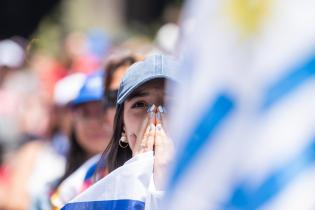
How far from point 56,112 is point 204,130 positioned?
18.2 feet

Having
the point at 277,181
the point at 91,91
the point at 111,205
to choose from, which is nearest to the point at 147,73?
the point at 111,205

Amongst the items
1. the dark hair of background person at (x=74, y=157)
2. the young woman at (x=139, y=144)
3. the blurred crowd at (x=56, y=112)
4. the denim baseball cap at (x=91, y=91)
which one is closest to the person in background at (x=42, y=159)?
the blurred crowd at (x=56, y=112)

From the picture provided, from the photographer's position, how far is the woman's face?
11.2 ft

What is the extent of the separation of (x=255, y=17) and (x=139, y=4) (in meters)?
15.0

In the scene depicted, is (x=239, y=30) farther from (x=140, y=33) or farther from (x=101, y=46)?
(x=140, y=33)

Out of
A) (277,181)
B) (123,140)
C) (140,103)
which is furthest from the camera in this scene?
(123,140)

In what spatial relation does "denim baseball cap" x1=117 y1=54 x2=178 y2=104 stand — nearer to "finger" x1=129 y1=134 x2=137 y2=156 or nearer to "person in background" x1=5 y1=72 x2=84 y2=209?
"finger" x1=129 y1=134 x2=137 y2=156

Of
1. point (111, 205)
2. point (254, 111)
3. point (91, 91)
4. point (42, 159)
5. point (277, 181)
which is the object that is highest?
point (42, 159)

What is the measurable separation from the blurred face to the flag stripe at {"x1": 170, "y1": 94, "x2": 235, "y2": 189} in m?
3.50

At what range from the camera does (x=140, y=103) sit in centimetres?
346

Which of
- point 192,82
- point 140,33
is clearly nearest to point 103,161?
point 192,82

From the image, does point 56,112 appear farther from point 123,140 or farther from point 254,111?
point 254,111

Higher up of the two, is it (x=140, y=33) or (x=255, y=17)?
(x=140, y=33)

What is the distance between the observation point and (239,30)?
1900mm
